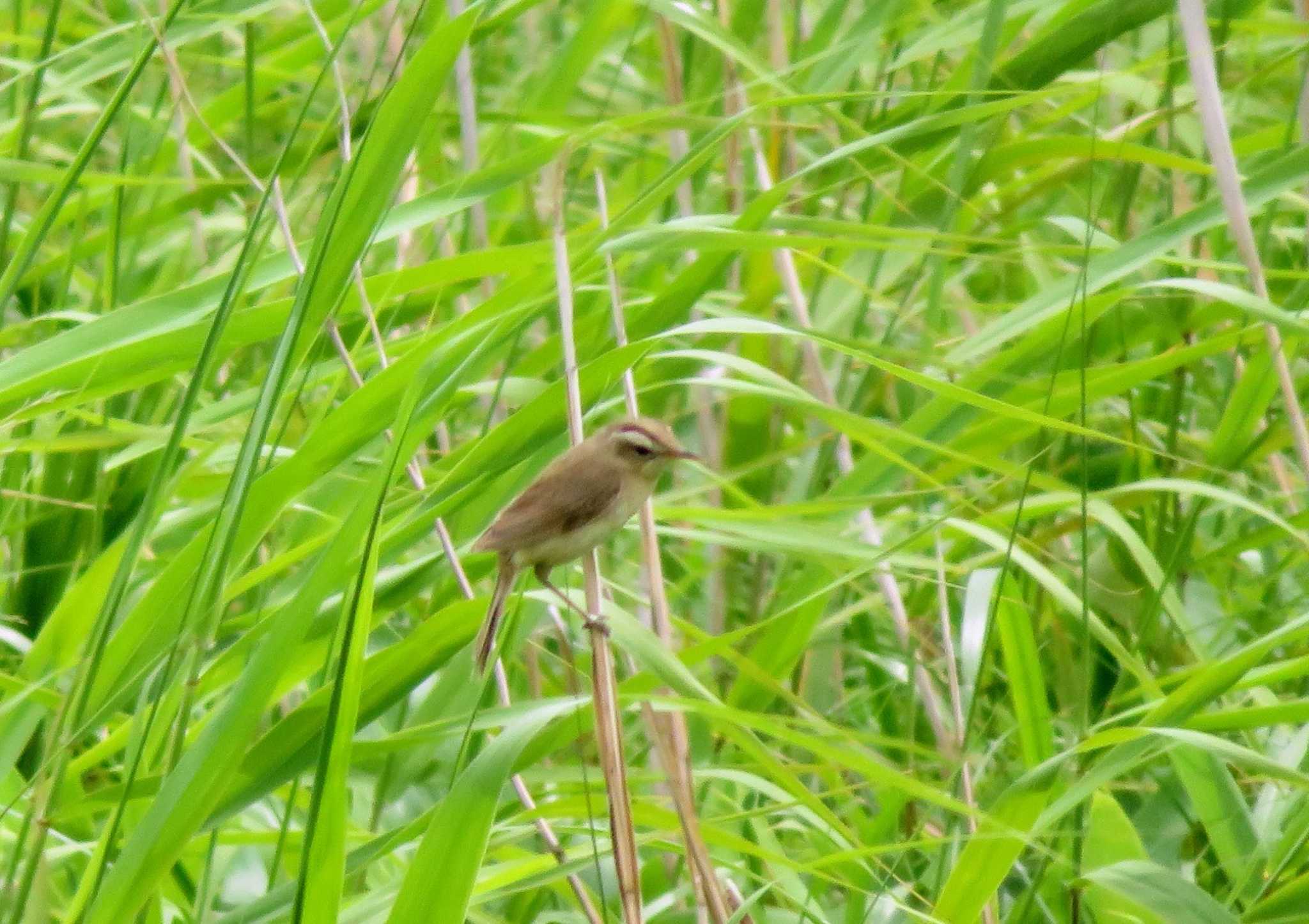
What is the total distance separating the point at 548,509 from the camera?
2.04 meters

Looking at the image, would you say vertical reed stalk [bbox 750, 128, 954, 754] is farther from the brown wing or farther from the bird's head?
the brown wing

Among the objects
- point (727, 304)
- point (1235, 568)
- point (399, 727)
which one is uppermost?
point (727, 304)

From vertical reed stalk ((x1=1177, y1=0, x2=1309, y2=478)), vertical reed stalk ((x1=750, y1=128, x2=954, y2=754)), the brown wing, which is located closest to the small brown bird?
the brown wing

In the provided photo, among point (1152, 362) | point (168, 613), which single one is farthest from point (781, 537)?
point (168, 613)

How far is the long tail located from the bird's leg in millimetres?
60

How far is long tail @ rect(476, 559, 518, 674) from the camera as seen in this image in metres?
1.95

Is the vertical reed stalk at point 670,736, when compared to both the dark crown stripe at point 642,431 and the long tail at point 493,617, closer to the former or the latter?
the dark crown stripe at point 642,431

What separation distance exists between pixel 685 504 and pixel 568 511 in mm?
1155

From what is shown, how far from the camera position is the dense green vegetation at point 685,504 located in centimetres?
168

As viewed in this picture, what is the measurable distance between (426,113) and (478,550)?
0.53 metres

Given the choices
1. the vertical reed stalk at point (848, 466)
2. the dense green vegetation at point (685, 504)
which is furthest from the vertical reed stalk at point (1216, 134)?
the vertical reed stalk at point (848, 466)

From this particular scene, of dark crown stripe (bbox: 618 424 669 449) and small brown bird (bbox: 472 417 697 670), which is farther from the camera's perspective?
dark crown stripe (bbox: 618 424 669 449)

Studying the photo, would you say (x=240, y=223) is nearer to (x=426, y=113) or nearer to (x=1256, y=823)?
(x=426, y=113)

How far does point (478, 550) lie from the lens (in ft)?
6.73
